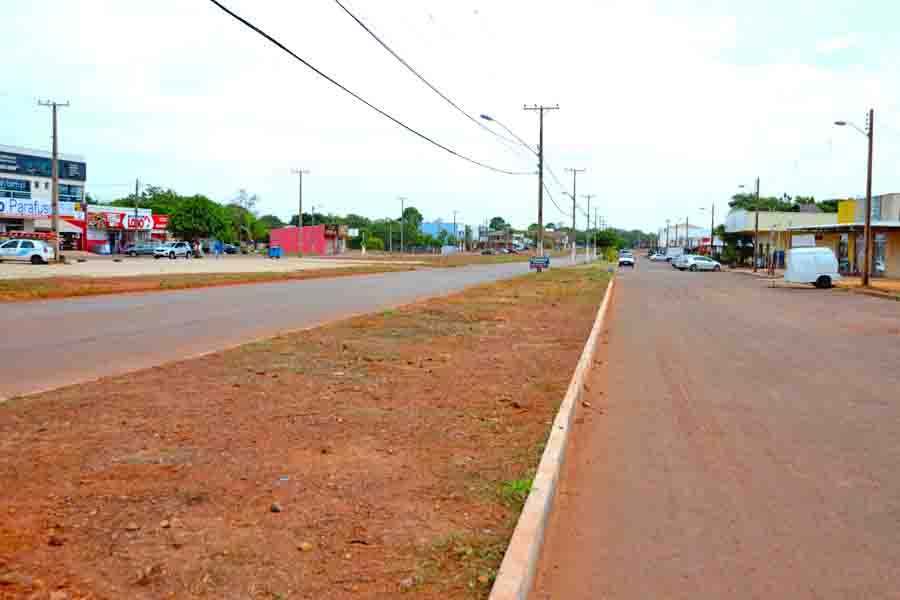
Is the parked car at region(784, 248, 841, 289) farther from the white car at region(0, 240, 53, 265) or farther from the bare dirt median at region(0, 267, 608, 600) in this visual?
the white car at region(0, 240, 53, 265)

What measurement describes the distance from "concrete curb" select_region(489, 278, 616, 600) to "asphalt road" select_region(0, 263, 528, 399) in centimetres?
618

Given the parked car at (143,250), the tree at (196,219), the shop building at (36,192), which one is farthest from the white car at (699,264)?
the tree at (196,219)

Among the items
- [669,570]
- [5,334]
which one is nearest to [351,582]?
[669,570]

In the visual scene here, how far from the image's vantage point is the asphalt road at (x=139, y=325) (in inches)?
457

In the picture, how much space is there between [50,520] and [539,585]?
2.79 m

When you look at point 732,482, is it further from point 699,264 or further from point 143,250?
point 143,250

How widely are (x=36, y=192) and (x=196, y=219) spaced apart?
2022cm

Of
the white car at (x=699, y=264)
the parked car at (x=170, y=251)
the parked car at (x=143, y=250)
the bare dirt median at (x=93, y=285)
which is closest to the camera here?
the bare dirt median at (x=93, y=285)

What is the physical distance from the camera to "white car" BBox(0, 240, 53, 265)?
5219 centimetres

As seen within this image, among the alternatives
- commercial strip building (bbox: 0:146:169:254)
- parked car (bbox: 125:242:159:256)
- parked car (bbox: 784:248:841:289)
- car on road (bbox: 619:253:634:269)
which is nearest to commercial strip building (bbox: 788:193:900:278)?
parked car (bbox: 784:248:841:289)

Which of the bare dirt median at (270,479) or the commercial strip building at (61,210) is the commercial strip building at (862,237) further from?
the commercial strip building at (61,210)

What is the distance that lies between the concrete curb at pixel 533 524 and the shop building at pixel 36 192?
76.2 m

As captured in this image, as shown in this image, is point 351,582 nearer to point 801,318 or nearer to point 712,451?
point 712,451

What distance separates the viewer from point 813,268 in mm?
39688
